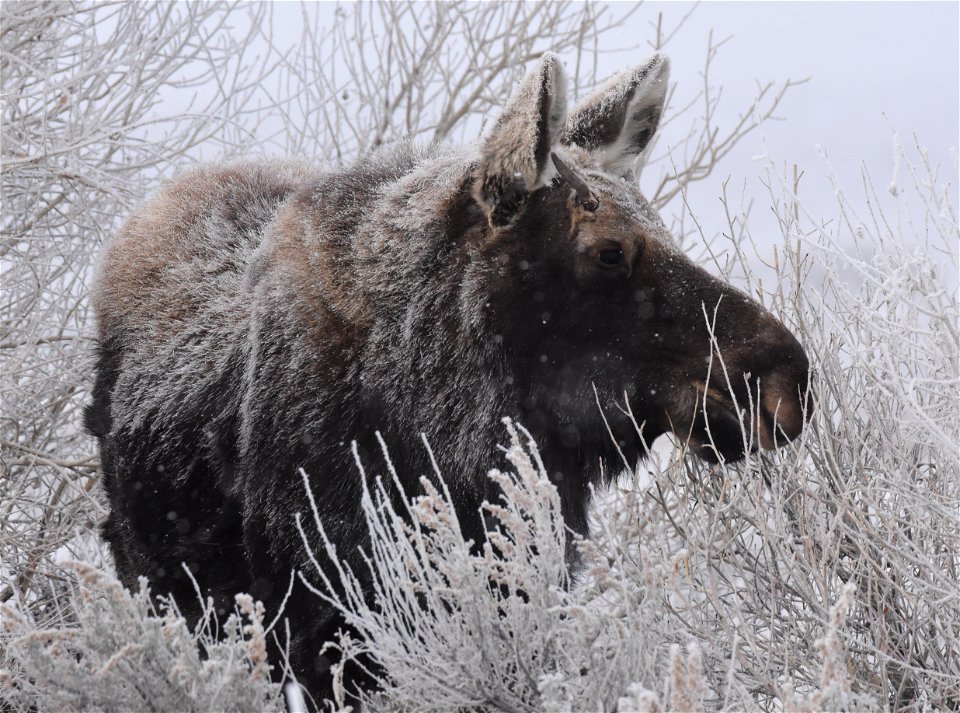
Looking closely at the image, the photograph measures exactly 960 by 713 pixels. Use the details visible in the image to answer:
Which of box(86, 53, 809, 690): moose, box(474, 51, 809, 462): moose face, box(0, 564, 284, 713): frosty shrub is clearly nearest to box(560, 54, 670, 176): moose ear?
box(86, 53, 809, 690): moose

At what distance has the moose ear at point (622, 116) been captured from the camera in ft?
13.6

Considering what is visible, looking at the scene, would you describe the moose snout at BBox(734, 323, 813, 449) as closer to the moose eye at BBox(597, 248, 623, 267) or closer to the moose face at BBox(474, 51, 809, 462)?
the moose face at BBox(474, 51, 809, 462)

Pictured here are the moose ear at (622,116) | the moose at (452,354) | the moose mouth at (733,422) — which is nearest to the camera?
the moose mouth at (733,422)

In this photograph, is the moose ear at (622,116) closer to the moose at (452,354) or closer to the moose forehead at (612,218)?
the moose at (452,354)

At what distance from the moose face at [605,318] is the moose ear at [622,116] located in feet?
1.58

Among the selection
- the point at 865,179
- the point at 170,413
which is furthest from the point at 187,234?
the point at 865,179

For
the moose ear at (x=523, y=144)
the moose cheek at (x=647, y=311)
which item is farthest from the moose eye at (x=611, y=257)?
the moose ear at (x=523, y=144)

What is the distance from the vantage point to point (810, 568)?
10.9 feet

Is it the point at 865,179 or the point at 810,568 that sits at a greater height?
the point at 865,179

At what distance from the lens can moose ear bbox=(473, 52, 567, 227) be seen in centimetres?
343

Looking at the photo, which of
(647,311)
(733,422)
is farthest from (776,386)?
(647,311)

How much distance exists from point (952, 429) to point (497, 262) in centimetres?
157

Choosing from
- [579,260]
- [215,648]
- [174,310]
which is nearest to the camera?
[215,648]

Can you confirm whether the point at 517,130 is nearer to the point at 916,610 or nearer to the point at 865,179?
the point at 865,179
